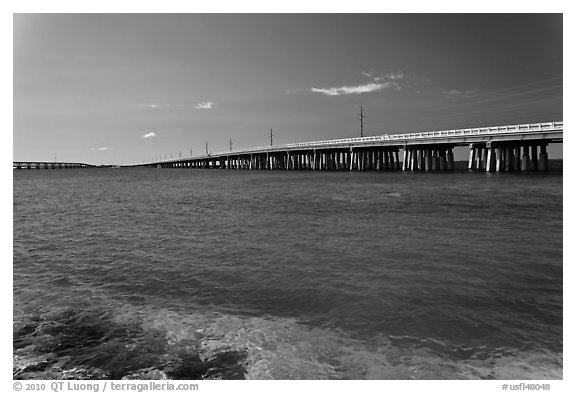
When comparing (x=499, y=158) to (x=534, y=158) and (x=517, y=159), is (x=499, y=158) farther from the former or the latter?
(x=534, y=158)

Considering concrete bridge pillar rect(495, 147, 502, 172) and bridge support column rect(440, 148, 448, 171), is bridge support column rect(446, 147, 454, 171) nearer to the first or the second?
bridge support column rect(440, 148, 448, 171)

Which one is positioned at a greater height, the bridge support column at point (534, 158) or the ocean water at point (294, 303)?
the bridge support column at point (534, 158)

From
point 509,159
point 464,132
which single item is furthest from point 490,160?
point 464,132

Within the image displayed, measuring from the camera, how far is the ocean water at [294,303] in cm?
581

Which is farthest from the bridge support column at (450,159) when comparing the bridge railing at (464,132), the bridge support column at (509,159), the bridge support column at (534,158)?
the bridge support column at (509,159)

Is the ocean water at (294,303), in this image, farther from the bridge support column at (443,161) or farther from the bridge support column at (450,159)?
the bridge support column at (450,159)

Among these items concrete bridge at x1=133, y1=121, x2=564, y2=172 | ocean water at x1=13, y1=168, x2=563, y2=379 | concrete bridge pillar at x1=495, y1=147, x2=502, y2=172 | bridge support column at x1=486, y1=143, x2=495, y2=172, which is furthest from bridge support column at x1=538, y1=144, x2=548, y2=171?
ocean water at x1=13, y1=168, x2=563, y2=379

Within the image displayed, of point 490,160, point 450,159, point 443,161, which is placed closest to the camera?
point 490,160

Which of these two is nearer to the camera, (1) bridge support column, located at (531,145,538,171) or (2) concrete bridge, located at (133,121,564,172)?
(2) concrete bridge, located at (133,121,564,172)

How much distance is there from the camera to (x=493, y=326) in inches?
270

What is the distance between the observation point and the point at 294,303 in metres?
8.09

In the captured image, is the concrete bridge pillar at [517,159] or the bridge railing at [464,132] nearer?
the bridge railing at [464,132]

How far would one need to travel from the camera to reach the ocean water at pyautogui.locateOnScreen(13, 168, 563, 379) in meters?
5.81
